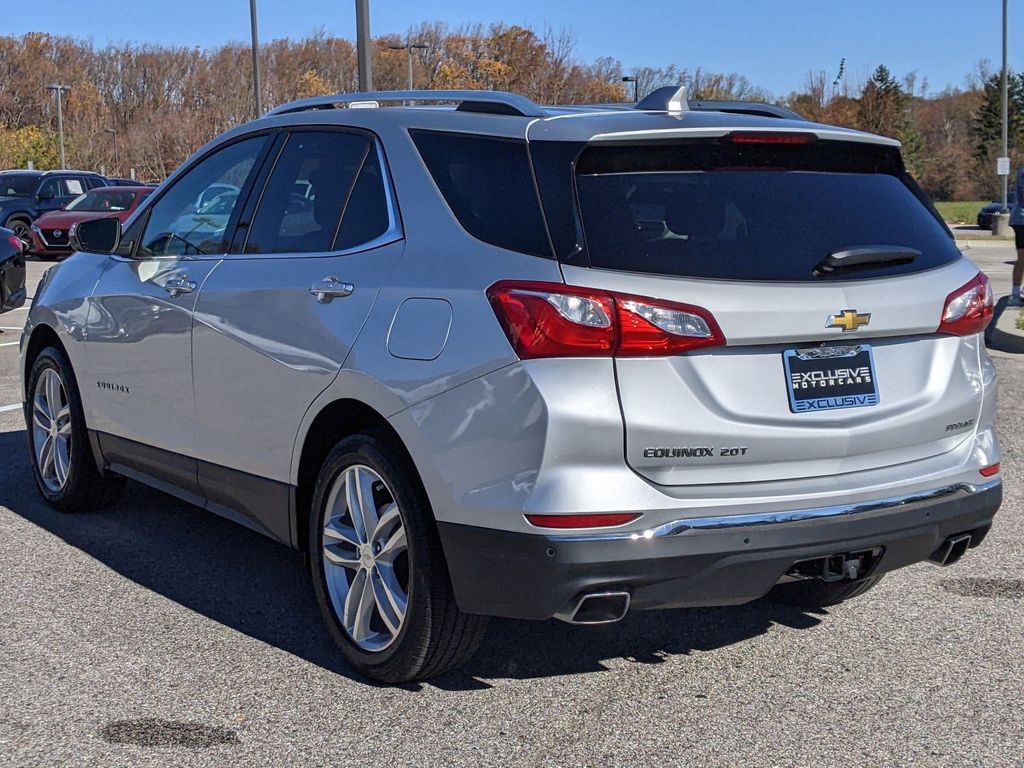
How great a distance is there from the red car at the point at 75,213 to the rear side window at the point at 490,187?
23.5 meters

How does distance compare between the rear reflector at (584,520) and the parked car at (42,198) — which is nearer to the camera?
the rear reflector at (584,520)

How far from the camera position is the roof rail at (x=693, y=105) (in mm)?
4016

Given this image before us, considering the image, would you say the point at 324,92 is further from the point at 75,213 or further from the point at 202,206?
the point at 202,206

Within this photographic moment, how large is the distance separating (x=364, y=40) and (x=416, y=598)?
40.7 ft

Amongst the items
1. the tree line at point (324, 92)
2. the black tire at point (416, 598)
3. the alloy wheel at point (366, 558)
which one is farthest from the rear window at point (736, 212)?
the tree line at point (324, 92)

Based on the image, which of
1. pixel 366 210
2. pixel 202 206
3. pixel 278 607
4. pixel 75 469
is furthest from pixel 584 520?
pixel 75 469

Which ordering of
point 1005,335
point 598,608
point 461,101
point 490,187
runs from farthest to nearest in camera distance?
point 1005,335 < point 461,101 < point 490,187 < point 598,608

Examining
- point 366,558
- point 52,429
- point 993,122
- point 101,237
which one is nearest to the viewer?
point 366,558

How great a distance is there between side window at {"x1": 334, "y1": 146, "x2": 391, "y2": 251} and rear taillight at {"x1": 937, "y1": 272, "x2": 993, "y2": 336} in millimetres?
1681

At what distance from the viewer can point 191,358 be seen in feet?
16.2

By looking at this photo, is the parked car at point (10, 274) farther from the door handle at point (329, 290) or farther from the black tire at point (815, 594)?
the black tire at point (815, 594)

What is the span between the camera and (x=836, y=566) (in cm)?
373

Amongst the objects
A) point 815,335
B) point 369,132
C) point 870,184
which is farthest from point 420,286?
point 870,184

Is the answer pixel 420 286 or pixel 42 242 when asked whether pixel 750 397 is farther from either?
pixel 42 242
